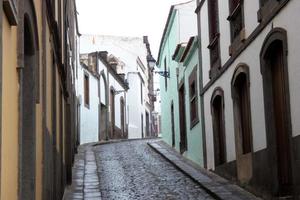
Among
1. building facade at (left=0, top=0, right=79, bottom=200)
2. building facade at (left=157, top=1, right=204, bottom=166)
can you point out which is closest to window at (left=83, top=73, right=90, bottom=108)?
building facade at (left=157, top=1, right=204, bottom=166)

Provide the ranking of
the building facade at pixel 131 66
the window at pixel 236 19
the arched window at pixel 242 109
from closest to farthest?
the arched window at pixel 242 109 < the window at pixel 236 19 < the building facade at pixel 131 66

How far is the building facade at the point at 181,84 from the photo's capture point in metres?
20.2

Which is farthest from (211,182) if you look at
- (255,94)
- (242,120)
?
(255,94)

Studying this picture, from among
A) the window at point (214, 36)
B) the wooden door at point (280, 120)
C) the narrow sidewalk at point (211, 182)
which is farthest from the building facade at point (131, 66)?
the wooden door at point (280, 120)

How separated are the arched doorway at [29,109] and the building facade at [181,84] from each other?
12102 millimetres

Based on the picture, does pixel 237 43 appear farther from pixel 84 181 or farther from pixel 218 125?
pixel 84 181

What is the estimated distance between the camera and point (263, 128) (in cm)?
1247

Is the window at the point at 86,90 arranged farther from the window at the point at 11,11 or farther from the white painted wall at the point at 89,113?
the window at the point at 11,11

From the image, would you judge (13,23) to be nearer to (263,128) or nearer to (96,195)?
(263,128)

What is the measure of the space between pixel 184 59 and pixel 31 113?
15.1m

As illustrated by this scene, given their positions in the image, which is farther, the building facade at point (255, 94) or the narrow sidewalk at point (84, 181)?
the narrow sidewalk at point (84, 181)

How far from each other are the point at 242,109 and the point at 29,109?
8.01m

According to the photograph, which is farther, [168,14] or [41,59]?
[168,14]

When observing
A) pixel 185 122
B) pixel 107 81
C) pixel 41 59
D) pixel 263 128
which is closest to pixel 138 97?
pixel 107 81
